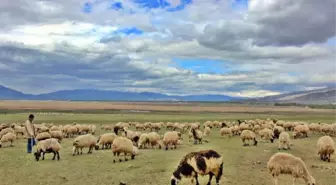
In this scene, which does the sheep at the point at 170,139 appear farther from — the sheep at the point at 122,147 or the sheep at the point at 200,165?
the sheep at the point at 200,165

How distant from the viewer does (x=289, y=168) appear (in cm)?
1448

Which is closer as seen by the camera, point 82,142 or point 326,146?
point 326,146

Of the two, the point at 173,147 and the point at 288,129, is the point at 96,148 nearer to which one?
the point at 173,147

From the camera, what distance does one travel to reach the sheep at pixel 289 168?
14.3m

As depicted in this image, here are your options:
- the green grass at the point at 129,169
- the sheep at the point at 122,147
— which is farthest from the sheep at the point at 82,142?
the sheep at the point at 122,147

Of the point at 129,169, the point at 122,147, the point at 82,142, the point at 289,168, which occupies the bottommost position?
the point at 129,169

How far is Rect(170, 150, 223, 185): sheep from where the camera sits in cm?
1316

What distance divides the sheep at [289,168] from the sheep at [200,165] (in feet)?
8.75

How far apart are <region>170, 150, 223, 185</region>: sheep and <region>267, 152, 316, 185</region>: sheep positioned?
105 inches

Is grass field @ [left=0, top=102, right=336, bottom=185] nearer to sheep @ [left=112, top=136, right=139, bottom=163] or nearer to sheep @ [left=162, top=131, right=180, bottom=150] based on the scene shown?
sheep @ [left=112, top=136, right=139, bottom=163]

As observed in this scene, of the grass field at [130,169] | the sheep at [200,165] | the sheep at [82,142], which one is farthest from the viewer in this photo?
the sheep at [82,142]

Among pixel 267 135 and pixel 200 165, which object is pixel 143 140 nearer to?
pixel 267 135

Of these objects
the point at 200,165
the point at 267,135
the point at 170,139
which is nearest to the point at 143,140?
→ the point at 170,139

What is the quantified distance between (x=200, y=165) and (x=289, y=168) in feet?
12.6
